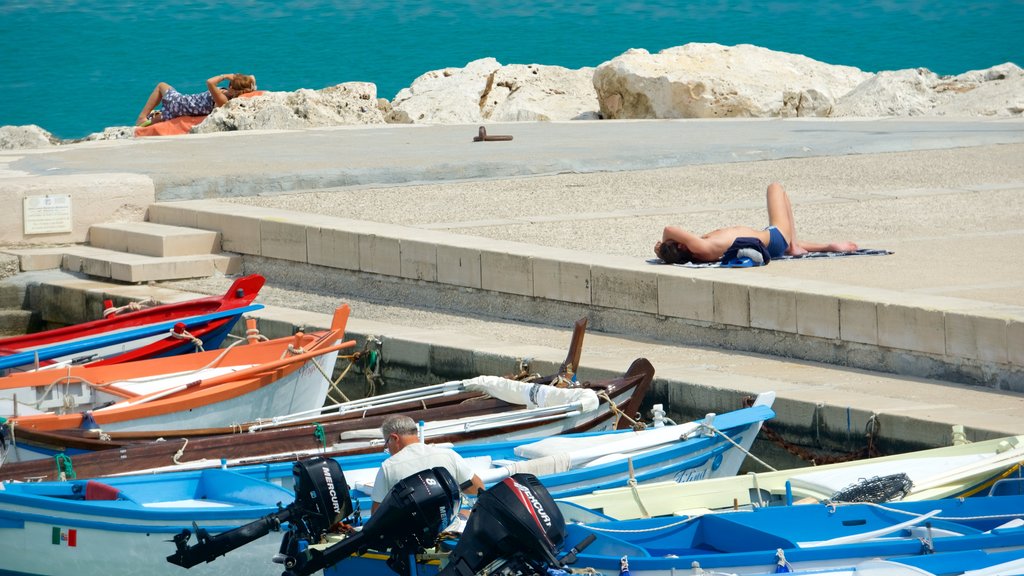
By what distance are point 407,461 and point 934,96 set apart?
65.5 ft

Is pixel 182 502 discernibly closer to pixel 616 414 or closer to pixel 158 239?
pixel 616 414

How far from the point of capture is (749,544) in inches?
206

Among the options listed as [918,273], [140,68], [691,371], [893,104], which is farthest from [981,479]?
[140,68]

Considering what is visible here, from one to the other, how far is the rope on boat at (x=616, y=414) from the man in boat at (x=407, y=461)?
6.46 ft

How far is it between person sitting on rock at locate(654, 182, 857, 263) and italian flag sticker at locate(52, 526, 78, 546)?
4613 millimetres

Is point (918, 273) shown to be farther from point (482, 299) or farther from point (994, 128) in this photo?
point (994, 128)

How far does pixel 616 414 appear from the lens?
24.9ft

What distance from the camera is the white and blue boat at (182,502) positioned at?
6.00 metres

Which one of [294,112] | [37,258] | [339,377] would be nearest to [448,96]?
[294,112]

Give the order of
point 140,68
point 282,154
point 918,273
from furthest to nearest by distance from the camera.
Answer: point 140,68
point 282,154
point 918,273

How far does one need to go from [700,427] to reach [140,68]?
60366 millimetres

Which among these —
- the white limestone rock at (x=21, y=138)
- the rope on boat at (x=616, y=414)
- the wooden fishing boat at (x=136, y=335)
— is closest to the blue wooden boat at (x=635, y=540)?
the rope on boat at (x=616, y=414)

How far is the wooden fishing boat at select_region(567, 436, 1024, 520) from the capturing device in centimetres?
605

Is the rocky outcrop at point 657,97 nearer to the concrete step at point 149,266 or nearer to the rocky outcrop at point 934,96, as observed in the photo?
the rocky outcrop at point 934,96
